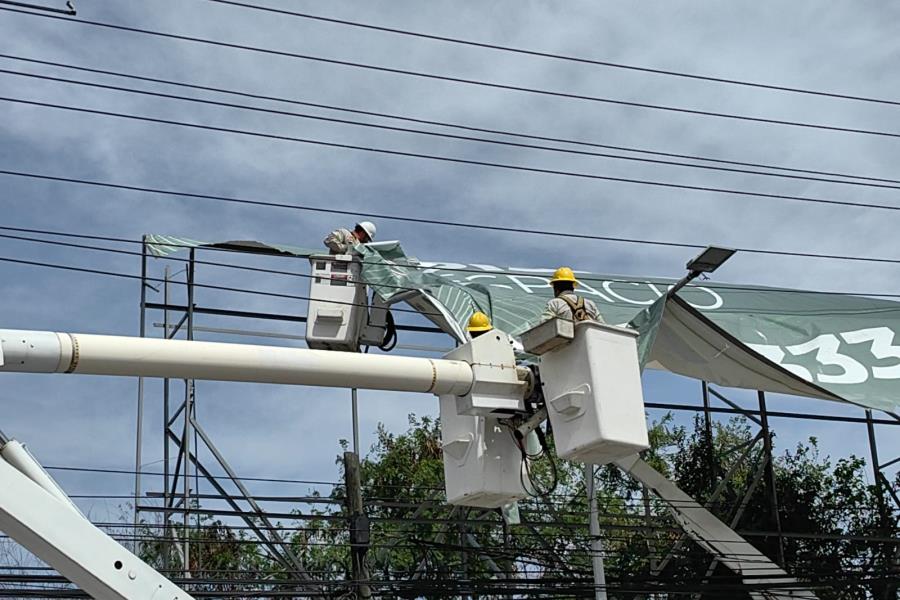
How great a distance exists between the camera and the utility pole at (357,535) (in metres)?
12.8

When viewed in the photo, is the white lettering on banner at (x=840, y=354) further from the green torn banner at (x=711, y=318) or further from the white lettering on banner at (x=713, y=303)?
the white lettering on banner at (x=713, y=303)

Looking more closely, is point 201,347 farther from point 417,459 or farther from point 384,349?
point 417,459

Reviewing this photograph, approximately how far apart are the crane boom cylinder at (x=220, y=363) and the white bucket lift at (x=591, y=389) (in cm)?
61

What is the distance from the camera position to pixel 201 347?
26.5 ft

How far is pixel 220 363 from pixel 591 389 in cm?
239

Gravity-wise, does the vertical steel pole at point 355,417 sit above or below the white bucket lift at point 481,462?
above

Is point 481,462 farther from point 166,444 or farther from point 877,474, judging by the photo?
point 877,474

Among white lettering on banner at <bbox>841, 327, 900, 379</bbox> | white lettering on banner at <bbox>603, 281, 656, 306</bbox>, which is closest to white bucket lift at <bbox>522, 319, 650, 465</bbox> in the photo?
Answer: white lettering on banner at <bbox>603, 281, 656, 306</bbox>

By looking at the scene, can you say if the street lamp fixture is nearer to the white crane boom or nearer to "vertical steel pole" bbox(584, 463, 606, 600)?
"vertical steel pole" bbox(584, 463, 606, 600)

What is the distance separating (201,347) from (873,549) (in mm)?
15953

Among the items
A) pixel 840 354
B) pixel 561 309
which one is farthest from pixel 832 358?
pixel 561 309

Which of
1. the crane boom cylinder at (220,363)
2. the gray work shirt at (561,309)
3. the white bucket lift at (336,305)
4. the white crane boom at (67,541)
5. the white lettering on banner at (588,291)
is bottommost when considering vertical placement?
the white crane boom at (67,541)

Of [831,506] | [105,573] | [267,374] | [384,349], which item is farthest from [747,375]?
[105,573]

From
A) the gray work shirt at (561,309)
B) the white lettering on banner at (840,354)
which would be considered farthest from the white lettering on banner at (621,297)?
the gray work shirt at (561,309)
